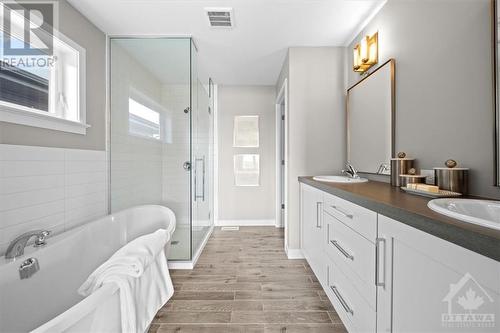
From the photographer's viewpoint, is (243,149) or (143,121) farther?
(243,149)

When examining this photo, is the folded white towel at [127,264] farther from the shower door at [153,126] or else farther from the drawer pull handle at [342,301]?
the drawer pull handle at [342,301]

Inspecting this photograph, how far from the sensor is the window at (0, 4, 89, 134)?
4.63ft

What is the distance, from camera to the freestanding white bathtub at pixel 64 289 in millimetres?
854

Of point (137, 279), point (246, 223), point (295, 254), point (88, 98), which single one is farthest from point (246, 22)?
point (246, 223)

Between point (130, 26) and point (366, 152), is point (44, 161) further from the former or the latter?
point (366, 152)

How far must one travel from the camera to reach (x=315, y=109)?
8.55 ft

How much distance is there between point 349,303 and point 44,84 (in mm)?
2569

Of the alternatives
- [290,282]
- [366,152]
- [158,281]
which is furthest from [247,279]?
[366,152]

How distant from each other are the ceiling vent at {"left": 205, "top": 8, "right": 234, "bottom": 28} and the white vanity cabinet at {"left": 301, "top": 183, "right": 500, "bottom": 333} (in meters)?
1.78

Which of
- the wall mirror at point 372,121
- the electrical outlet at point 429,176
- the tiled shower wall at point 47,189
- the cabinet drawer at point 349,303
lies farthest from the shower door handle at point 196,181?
the electrical outlet at point 429,176

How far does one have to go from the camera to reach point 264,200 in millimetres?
3930

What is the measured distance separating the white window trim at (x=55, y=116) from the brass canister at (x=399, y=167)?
2.51 metres

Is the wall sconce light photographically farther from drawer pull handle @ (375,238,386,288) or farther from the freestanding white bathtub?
the freestanding white bathtub

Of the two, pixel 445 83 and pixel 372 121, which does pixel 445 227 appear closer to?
pixel 445 83
